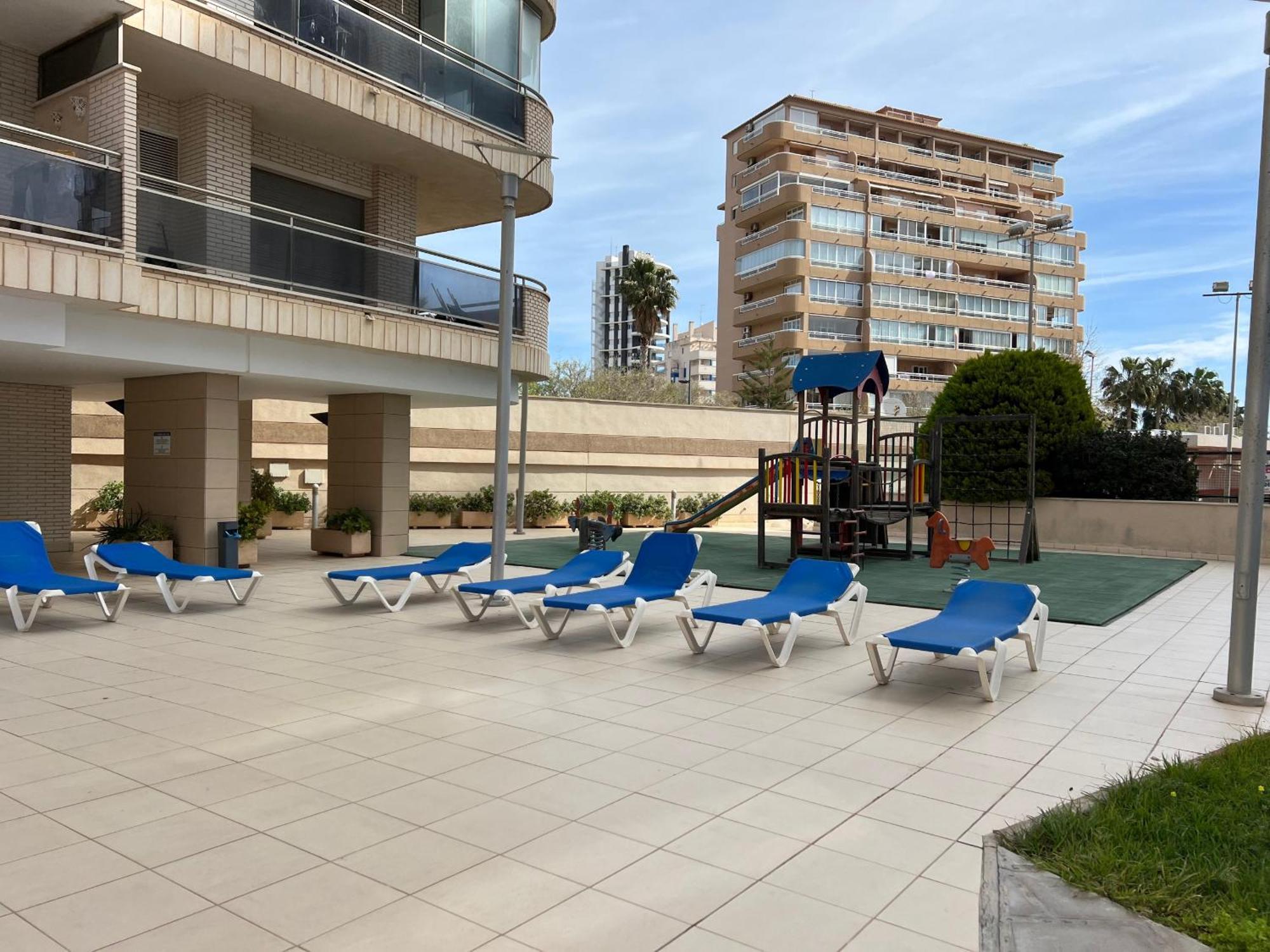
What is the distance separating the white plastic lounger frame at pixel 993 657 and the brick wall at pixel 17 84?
563 inches

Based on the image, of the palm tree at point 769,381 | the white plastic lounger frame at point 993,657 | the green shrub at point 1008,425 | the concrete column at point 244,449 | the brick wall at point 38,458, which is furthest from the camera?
the palm tree at point 769,381

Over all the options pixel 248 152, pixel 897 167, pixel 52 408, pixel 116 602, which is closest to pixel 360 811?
pixel 116 602

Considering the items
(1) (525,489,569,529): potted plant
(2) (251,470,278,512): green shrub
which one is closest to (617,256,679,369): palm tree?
(1) (525,489,569,529): potted plant

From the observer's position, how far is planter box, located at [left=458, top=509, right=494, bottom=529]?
87.4 feet

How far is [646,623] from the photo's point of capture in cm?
1118

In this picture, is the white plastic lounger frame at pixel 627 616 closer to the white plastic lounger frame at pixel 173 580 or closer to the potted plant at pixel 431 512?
the white plastic lounger frame at pixel 173 580

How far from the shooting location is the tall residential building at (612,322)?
167125 mm

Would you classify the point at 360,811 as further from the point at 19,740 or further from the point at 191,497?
the point at 191,497

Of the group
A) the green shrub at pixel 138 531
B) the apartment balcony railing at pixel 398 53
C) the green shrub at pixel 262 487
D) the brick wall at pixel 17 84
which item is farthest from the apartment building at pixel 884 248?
the brick wall at pixel 17 84

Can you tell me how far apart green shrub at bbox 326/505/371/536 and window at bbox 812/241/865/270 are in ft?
168

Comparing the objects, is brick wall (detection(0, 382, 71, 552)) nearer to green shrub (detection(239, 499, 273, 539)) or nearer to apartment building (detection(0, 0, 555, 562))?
apartment building (detection(0, 0, 555, 562))

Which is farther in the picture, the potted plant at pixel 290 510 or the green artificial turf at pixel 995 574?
the potted plant at pixel 290 510

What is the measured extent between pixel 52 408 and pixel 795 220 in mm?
53682

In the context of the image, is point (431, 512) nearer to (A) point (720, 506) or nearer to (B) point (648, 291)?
(A) point (720, 506)
